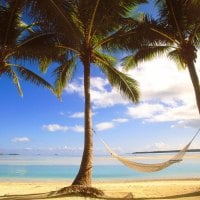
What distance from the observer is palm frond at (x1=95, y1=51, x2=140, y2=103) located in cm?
1001

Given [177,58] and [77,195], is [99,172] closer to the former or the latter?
[177,58]

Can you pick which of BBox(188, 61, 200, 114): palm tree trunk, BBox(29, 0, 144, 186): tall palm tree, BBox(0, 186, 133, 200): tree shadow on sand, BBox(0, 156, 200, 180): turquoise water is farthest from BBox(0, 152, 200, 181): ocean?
BBox(0, 186, 133, 200): tree shadow on sand

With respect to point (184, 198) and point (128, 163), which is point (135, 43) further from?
point (184, 198)

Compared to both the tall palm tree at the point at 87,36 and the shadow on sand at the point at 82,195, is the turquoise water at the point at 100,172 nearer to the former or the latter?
the tall palm tree at the point at 87,36

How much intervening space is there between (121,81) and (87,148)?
241 centimetres

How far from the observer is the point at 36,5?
769cm

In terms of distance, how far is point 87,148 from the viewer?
8523 mm

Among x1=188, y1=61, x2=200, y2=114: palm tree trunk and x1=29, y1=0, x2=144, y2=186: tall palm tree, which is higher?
x1=29, y1=0, x2=144, y2=186: tall palm tree

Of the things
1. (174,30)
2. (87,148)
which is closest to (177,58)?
(174,30)

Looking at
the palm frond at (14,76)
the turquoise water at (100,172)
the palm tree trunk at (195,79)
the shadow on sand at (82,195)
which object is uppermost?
the palm frond at (14,76)

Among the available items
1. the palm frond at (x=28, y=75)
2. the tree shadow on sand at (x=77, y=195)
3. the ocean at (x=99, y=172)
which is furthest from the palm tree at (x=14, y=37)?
the ocean at (x=99, y=172)

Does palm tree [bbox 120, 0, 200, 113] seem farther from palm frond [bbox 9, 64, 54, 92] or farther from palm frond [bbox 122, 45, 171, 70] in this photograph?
palm frond [bbox 9, 64, 54, 92]

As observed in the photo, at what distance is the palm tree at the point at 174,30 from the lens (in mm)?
8141

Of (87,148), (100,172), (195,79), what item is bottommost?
(100,172)
